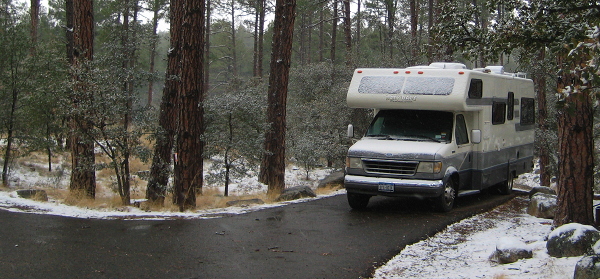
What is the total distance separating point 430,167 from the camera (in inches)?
408

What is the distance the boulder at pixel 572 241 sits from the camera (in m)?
6.92

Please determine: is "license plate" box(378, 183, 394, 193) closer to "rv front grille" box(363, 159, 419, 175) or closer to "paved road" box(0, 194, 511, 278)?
"rv front grille" box(363, 159, 419, 175)

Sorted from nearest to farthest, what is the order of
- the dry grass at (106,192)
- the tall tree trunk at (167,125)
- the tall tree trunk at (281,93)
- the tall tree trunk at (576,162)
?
1. the tall tree trunk at (576,162)
2. the dry grass at (106,192)
3. the tall tree trunk at (167,125)
4. the tall tree trunk at (281,93)

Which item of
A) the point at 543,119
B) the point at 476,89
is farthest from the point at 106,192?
the point at 543,119

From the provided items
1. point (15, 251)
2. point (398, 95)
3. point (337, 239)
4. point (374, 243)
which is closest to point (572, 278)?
point (374, 243)

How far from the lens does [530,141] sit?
15602 mm

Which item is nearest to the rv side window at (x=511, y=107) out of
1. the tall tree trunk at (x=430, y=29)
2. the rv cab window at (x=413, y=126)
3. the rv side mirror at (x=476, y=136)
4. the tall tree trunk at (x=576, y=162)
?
the tall tree trunk at (x=430, y=29)

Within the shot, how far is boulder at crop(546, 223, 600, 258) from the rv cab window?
4028mm

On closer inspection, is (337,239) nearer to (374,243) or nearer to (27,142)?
(374,243)

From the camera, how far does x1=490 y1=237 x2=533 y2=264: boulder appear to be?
719cm

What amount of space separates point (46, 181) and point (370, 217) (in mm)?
12869

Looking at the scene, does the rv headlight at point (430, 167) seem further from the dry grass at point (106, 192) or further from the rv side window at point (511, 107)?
the rv side window at point (511, 107)

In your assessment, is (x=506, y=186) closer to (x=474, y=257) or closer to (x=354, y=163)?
(x=354, y=163)

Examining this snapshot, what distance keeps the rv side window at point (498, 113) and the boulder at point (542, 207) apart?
202cm
